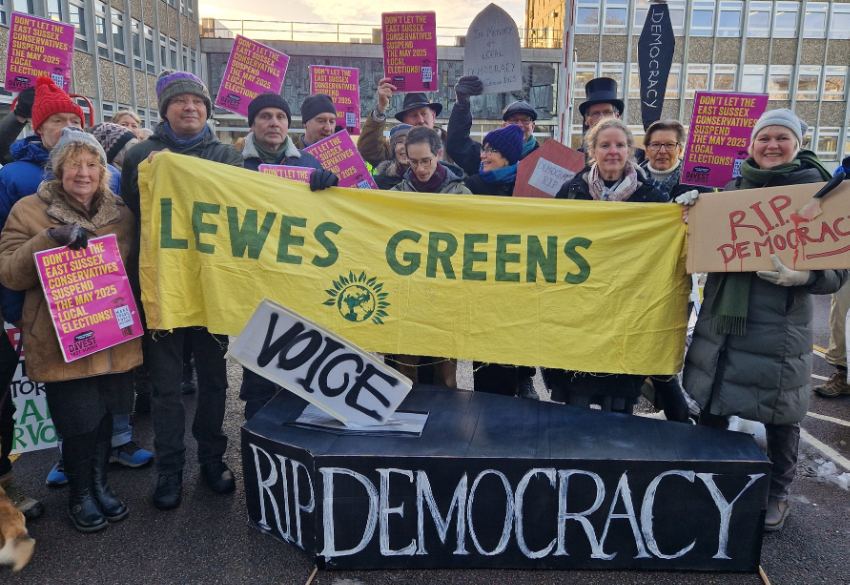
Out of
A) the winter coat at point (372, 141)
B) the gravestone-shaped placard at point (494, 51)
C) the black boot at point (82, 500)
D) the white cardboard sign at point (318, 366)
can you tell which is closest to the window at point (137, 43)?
the winter coat at point (372, 141)

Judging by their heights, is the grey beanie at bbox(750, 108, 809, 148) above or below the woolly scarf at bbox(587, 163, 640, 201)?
above

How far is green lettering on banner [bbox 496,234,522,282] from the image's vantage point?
332 centimetres

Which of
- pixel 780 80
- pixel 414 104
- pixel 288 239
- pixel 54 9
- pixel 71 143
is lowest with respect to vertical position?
pixel 288 239

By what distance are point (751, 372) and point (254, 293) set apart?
2.51 meters

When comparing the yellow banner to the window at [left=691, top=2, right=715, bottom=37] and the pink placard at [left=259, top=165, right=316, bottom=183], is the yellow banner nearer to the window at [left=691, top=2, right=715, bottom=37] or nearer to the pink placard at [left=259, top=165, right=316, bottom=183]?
the pink placard at [left=259, top=165, right=316, bottom=183]

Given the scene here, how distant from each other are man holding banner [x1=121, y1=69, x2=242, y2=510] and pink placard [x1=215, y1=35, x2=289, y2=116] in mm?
1975

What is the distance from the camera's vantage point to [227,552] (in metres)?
2.92

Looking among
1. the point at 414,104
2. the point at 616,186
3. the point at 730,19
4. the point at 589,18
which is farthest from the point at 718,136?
the point at 730,19

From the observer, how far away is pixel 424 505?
267 centimetres

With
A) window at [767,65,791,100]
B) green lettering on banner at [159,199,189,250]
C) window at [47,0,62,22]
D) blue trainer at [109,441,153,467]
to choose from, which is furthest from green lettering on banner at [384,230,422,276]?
window at [767,65,791,100]

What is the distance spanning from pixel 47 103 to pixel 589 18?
94.4ft

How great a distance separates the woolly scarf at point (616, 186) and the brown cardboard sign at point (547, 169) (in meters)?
0.45

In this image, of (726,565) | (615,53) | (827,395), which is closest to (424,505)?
(726,565)

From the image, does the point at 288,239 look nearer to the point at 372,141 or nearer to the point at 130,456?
the point at 130,456
